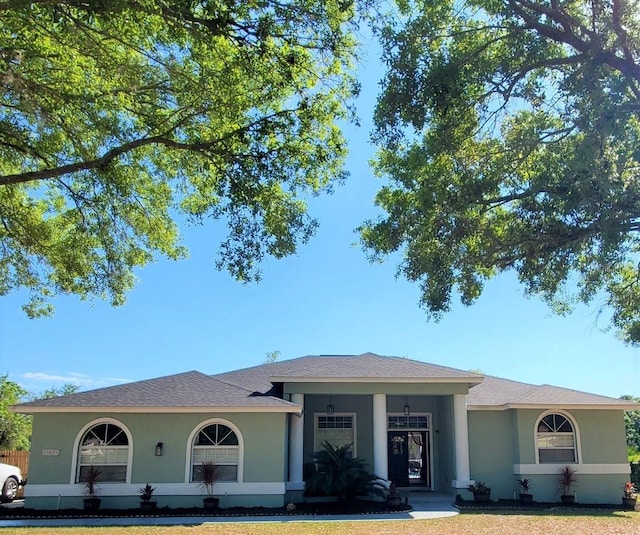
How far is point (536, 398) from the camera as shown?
56.5 feet

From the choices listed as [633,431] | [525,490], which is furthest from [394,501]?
[633,431]

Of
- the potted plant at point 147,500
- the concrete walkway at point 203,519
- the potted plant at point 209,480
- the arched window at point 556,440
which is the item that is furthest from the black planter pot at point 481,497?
the potted plant at point 147,500

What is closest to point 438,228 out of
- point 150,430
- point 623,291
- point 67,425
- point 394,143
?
point 394,143

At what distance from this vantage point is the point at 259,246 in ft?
35.3

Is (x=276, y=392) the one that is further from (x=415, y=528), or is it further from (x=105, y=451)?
(x=415, y=528)

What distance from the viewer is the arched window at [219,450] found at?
49.5ft

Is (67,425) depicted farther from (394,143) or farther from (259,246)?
(394,143)

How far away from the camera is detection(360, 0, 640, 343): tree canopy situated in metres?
8.20

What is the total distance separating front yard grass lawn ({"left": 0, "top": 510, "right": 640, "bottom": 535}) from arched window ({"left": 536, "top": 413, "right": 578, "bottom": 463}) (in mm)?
3333

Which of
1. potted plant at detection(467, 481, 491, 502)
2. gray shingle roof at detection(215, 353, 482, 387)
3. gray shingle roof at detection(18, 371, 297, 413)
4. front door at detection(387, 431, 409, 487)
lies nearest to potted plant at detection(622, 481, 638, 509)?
potted plant at detection(467, 481, 491, 502)

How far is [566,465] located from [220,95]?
14.1m

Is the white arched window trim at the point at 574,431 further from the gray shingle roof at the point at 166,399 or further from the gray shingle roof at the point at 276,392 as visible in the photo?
the gray shingle roof at the point at 166,399

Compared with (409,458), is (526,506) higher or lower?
lower

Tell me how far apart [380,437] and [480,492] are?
3.12 meters
